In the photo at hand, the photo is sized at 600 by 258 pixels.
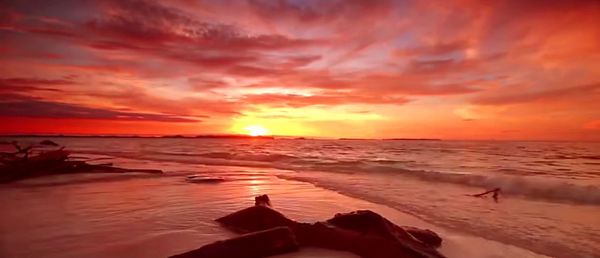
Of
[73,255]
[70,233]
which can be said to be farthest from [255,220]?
[70,233]

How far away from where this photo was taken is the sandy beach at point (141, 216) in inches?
189

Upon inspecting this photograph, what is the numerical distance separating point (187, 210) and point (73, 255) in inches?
113

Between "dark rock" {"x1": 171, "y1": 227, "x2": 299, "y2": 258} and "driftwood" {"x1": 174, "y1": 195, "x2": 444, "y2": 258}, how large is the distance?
0.9 inches

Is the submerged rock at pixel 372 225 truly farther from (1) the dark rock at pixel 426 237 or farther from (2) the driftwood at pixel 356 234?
(1) the dark rock at pixel 426 237

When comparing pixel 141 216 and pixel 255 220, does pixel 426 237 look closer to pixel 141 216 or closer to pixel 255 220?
pixel 255 220

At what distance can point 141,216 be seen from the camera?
669 cm

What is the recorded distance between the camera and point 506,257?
5113 millimetres

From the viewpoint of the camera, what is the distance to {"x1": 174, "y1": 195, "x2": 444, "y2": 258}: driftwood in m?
4.10

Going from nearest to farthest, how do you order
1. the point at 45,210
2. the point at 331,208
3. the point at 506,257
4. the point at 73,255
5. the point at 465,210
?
the point at 73,255 < the point at 506,257 < the point at 45,210 < the point at 331,208 < the point at 465,210

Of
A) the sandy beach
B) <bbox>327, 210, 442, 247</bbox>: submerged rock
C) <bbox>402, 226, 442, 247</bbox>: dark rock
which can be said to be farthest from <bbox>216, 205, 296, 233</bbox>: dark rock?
<bbox>402, 226, 442, 247</bbox>: dark rock

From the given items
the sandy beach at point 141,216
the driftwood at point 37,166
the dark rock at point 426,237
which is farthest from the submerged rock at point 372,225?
the driftwood at point 37,166

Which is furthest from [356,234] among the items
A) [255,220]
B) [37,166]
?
[37,166]

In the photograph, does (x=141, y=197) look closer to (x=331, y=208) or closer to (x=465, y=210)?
(x=331, y=208)

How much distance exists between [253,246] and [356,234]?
134 centimetres
